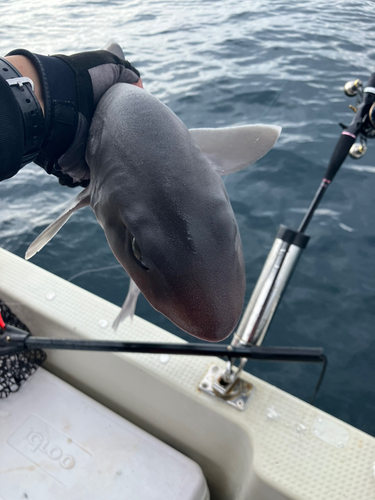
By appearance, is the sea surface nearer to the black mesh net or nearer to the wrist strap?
the black mesh net

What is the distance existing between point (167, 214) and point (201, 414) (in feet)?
5.27

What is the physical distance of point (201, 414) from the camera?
2164mm

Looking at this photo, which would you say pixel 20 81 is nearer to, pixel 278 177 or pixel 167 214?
pixel 167 214

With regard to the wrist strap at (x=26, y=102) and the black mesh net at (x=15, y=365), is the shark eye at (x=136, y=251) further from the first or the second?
the black mesh net at (x=15, y=365)

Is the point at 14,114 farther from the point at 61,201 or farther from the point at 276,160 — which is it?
the point at 276,160

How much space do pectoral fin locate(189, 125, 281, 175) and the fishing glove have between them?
0.36 m

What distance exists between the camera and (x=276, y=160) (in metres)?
4.82

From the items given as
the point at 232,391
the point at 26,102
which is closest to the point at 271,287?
the point at 232,391

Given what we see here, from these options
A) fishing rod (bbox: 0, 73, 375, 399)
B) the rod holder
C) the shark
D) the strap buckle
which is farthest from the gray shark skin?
the rod holder

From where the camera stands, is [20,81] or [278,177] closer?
[20,81]

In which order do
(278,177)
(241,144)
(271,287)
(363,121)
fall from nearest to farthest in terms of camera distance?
(241,144) < (271,287) < (363,121) < (278,177)

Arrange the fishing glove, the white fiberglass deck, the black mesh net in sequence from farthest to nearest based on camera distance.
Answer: the black mesh net → the white fiberglass deck → the fishing glove

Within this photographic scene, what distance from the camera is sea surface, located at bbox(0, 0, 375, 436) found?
3215 millimetres

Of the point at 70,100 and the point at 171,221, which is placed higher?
the point at 70,100
